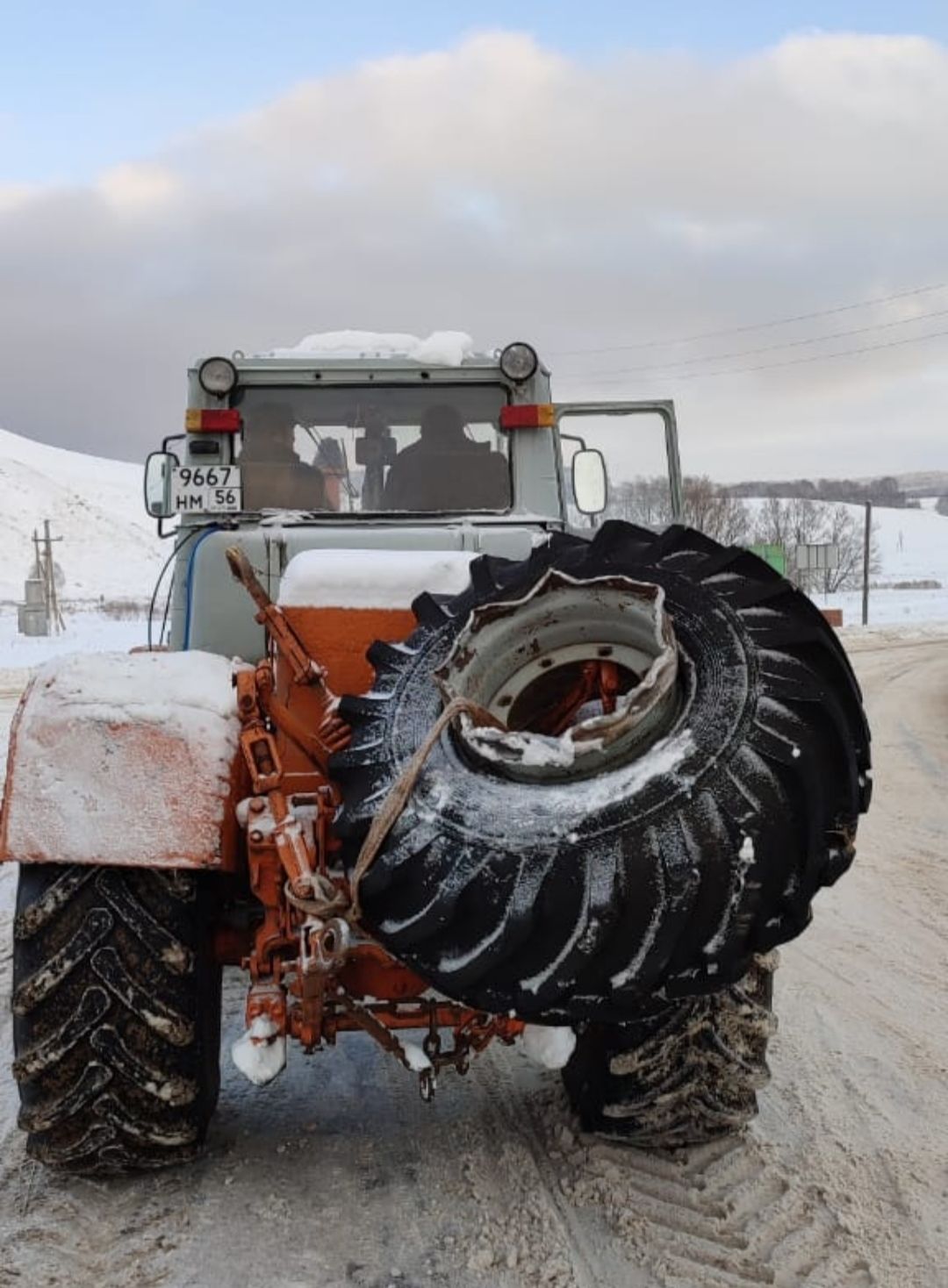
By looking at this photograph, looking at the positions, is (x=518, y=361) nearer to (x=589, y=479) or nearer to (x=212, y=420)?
(x=589, y=479)

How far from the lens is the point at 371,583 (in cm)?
319

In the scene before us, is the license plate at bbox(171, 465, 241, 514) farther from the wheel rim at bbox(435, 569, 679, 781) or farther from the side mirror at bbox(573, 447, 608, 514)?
the wheel rim at bbox(435, 569, 679, 781)

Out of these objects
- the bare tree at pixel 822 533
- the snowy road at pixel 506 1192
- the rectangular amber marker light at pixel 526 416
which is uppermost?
the rectangular amber marker light at pixel 526 416

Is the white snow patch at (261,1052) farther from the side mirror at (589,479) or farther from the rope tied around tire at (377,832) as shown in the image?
the side mirror at (589,479)

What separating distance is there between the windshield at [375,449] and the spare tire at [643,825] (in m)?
2.72

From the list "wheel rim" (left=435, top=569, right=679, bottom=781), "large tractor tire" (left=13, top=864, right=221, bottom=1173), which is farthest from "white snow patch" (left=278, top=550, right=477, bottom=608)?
"large tractor tire" (left=13, top=864, right=221, bottom=1173)

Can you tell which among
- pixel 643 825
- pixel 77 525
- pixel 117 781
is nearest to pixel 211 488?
pixel 117 781

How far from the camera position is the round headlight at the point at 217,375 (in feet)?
17.3

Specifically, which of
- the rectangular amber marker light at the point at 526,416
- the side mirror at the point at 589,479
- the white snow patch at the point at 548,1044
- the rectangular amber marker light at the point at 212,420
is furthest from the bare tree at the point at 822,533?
the white snow patch at the point at 548,1044

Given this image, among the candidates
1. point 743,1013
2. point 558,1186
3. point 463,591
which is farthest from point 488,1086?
point 463,591

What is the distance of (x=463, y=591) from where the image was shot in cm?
297

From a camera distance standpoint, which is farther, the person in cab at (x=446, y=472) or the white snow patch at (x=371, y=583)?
the person in cab at (x=446, y=472)

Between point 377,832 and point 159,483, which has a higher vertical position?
point 159,483

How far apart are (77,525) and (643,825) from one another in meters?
93.7
